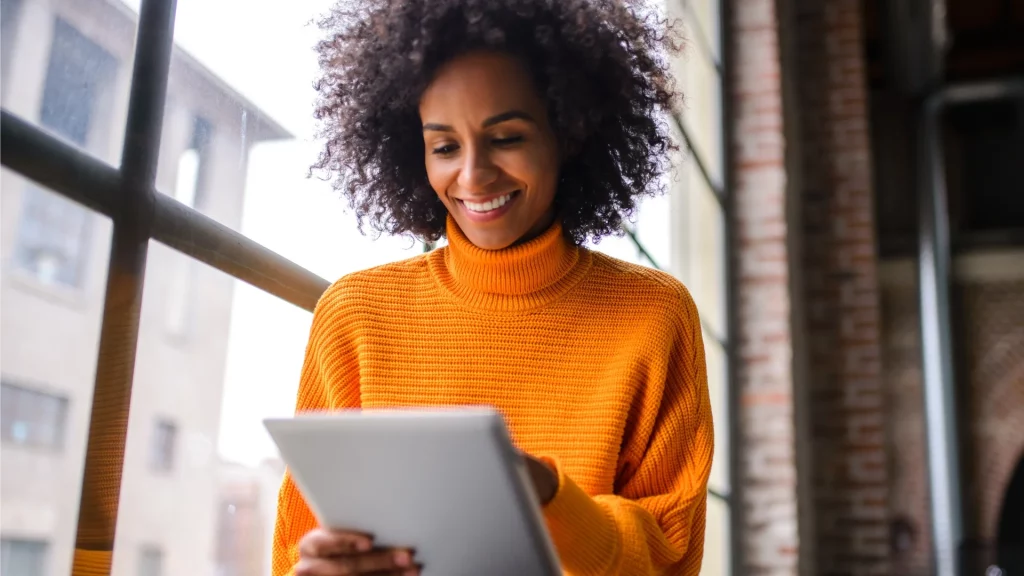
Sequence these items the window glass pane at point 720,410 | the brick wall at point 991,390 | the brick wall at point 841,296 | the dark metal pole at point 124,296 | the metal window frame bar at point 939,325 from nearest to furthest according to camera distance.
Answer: the dark metal pole at point 124,296 → the window glass pane at point 720,410 → the brick wall at point 841,296 → the metal window frame bar at point 939,325 → the brick wall at point 991,390

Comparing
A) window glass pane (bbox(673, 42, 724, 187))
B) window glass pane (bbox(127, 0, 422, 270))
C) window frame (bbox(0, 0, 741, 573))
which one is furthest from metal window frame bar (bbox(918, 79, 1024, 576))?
window frame (bbox(0, 0, 741, 573))

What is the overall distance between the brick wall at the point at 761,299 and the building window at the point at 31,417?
9.97ft

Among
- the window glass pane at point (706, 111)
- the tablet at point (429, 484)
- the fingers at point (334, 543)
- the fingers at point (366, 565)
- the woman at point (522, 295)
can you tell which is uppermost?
the window glass pane at point (706, 111)

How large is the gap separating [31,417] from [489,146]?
47cm

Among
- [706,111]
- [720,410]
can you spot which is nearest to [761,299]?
[720,410]

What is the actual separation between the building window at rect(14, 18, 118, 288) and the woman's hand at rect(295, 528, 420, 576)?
35cm

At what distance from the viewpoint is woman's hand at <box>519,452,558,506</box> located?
0.84m

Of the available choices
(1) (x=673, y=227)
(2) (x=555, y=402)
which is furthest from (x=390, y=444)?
(1) (x=673, y=227)

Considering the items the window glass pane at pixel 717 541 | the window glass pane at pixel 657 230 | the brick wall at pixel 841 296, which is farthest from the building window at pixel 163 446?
the brick wall at pixel 841 296

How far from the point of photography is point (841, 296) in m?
4.28

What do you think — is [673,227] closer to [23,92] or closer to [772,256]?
[772,256]

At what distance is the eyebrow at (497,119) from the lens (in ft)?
3.37

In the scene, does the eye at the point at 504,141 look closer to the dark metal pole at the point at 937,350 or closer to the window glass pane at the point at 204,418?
the window glass pane at the point at 204,418

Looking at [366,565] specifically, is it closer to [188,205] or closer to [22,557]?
[22,557]
